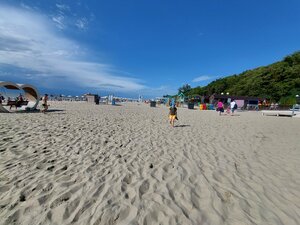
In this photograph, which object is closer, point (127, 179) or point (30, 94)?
point (127, 179)

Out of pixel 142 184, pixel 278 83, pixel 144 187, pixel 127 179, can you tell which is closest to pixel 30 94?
pixel 127 179

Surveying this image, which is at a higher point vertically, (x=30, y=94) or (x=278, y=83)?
(x=278, y=83)

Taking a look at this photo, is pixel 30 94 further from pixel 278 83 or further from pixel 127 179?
pixel 278 83

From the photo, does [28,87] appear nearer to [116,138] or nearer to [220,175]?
[116,138]

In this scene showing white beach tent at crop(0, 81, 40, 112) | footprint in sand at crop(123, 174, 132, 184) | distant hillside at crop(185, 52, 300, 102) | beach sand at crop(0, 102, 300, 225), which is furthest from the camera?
distant hillside at crop(185, 52, 300, 102)

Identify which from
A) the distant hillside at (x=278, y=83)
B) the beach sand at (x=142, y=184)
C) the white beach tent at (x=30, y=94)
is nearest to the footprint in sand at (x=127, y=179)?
the beach sand at (x=142, y=184)

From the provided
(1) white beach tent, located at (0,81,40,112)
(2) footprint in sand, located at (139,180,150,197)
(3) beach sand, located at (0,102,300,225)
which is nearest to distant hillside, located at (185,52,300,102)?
(1) white beach tent, located at (0,81,40,112)

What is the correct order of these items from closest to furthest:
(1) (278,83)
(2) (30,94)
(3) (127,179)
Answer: (3) (127,179), (2) (30,94), (1) (278,83)

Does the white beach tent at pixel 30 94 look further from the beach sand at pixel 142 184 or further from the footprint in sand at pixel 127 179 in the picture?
the footprint in sand at pixel 127 179

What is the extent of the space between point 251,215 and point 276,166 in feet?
8.40

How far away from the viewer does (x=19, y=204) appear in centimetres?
280

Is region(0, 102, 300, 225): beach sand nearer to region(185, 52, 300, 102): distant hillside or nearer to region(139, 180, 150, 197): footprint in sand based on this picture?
region(139, 180, 150, 197): footprint in sand

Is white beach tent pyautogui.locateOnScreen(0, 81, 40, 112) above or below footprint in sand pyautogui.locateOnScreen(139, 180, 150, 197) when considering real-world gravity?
above

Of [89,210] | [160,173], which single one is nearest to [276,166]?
[160,173]
